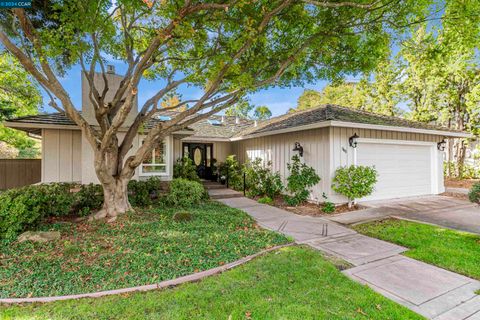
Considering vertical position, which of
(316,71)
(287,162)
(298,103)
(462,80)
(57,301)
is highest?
(298,103)

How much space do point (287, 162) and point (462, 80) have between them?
1337 cm

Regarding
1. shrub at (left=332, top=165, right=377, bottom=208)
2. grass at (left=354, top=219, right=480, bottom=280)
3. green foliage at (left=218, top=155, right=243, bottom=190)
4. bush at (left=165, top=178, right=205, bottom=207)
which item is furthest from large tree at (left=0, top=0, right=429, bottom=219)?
green foliage at (left=218, top=155, right=243, bottom=190)

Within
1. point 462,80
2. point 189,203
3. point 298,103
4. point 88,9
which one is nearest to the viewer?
point 88,9

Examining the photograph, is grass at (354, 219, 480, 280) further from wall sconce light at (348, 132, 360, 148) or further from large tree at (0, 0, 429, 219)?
large tree at (0, 0, 429, 219)

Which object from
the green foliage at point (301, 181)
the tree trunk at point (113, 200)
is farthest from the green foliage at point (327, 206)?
the tree trunk at point (113, 200)

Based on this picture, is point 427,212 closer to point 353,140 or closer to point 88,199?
point 353,140

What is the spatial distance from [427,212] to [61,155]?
515 inches

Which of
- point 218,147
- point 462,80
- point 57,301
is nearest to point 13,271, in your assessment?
point 57,301

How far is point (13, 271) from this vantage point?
12.8 ft

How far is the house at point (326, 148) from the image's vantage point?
866 centimetres

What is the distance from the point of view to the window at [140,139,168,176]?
1038cm

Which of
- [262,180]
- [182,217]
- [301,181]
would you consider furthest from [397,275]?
[262,180]

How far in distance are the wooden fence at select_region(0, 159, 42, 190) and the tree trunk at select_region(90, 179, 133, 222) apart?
10128 millimetres

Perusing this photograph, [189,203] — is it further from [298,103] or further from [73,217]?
[298,103]
